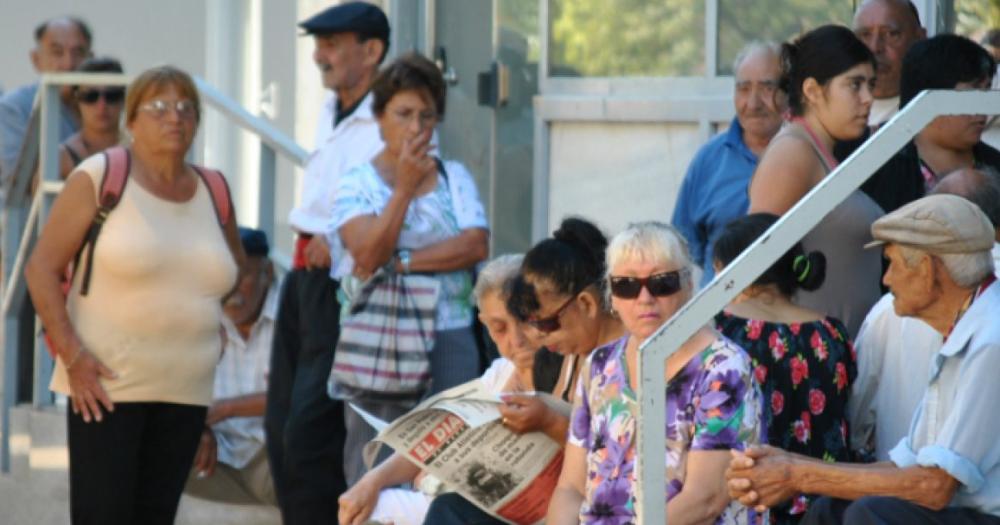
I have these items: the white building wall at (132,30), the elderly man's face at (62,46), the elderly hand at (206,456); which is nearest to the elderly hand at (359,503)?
Answer: the elderly hand at (206,456)

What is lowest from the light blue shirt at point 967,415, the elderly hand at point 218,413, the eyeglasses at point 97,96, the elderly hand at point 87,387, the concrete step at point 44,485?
the concrete step at point 44,485

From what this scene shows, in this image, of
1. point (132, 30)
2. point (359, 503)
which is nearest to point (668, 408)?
point (359, 503)

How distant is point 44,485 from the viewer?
8.02 meters

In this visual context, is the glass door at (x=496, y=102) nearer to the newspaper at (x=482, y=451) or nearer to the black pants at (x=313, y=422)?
the black pants at (x=313, y=422)

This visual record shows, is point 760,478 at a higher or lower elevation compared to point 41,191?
lower

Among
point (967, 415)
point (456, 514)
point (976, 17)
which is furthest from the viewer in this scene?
point (976, 17)

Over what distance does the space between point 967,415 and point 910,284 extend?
0.34 metres

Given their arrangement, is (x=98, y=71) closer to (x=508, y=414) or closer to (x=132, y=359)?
(x=132, y=359)

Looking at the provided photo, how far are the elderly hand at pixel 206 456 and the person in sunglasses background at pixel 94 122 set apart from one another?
60.6 inches

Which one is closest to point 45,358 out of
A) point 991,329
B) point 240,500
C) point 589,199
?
point 240,500

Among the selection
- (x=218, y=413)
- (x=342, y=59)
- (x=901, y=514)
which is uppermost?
(x=342, y=59)

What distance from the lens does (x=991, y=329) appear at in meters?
4.26

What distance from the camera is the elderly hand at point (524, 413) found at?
491cm

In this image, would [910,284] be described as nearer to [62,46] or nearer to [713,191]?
[713,191]
